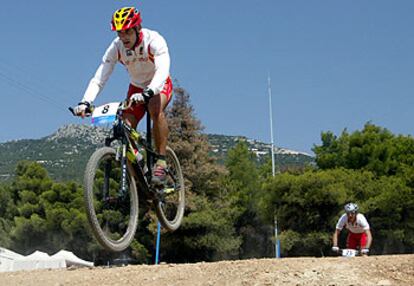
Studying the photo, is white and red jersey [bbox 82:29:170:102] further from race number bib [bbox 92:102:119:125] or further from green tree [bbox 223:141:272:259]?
green tree [bbox 223:141:272:259]

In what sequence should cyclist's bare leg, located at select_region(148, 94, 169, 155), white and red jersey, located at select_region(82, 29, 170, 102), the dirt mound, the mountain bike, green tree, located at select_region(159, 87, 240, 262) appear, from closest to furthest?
the dirt mound
the mountain bike
white and red jersey, located at select_region(82, 29, 170, 102)
cyclist's bare leg, located at select_region(148, 94, 169, 155)
green tree, located at select_region(159, 87, 240, 262)

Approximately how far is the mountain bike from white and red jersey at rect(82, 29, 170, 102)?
56 centimetres

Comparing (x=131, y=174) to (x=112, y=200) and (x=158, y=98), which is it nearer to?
(x=112, y=200)

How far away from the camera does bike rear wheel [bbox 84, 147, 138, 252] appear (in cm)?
970

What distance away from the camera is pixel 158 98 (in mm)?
10500

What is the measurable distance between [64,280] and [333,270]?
4.67 meters

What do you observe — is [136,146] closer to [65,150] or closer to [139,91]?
[139,91]

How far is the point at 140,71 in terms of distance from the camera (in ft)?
35.2

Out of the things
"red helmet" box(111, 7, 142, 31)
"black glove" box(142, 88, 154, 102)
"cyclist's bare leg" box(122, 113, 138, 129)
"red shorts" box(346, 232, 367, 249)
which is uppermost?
"red helmet" box(111, 7, 142, 31)

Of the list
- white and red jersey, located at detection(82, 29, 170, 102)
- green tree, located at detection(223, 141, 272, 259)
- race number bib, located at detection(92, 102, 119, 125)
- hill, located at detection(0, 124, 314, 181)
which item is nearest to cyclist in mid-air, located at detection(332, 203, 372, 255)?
white and red jersey, located at detection(82, 29, 170, 102)

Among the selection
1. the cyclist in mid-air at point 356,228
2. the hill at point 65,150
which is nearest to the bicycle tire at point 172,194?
the cyclist in mid-air at point 356,228

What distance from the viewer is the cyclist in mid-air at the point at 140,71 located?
10000 millimetres

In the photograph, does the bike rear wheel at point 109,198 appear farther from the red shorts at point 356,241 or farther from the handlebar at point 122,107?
the red shorts at point 356,241

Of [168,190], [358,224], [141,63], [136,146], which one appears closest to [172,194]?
[168,190]
